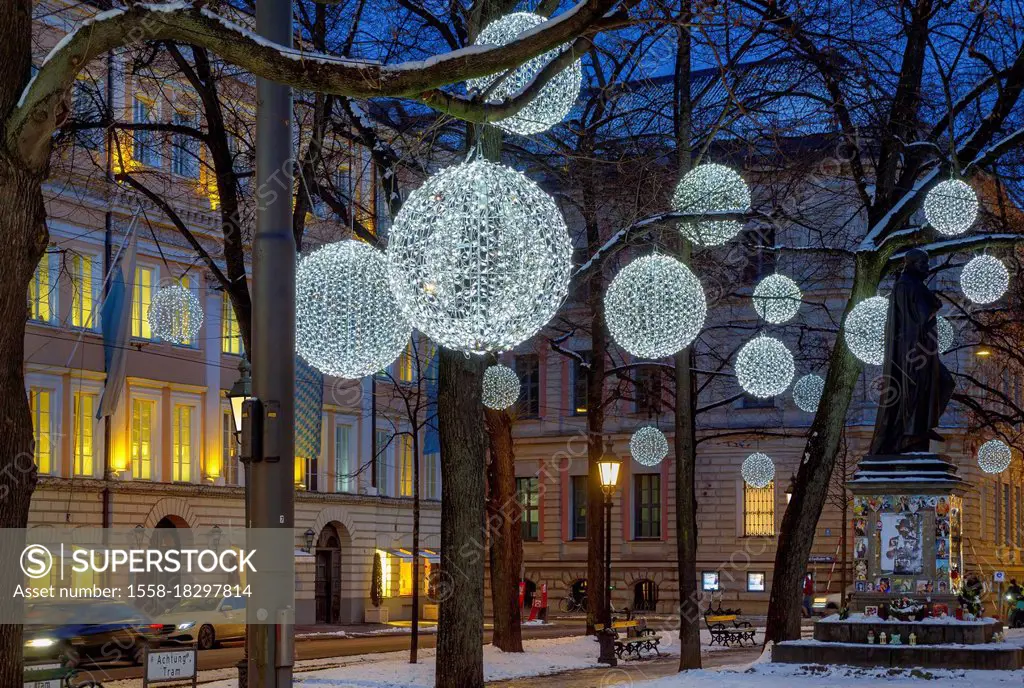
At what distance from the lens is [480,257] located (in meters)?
10.9

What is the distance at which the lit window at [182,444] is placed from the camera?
4176 cm

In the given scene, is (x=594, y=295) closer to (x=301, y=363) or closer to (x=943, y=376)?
(x=943, y=376)

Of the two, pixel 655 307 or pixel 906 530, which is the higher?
pixel 655 307

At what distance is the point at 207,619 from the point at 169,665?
15.7 metres

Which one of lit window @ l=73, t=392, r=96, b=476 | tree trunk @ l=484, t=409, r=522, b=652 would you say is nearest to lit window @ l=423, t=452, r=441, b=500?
lit window @ l=73, t=392, r=96, b=476

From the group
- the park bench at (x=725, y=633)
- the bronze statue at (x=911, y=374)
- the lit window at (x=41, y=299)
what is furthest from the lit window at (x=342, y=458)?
the bronze statue at (x=911, y=374)

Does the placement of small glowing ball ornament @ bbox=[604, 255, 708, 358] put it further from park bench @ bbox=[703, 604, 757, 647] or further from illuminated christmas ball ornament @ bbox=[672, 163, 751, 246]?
park bench @ bbox=[703, 604, 757, 647]

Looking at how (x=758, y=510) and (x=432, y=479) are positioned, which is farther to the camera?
(x=432, y=479)

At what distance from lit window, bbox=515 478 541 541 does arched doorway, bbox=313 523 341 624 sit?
1013cm

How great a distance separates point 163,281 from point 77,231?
3422 millimetres

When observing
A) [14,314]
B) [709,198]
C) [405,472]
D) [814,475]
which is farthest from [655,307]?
[405,472]

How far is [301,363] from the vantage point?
3666cm

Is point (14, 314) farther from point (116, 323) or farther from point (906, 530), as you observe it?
point (116, 323)

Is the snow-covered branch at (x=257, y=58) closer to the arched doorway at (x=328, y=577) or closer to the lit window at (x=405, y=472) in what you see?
the arched doorway at (x=328, y=577)
